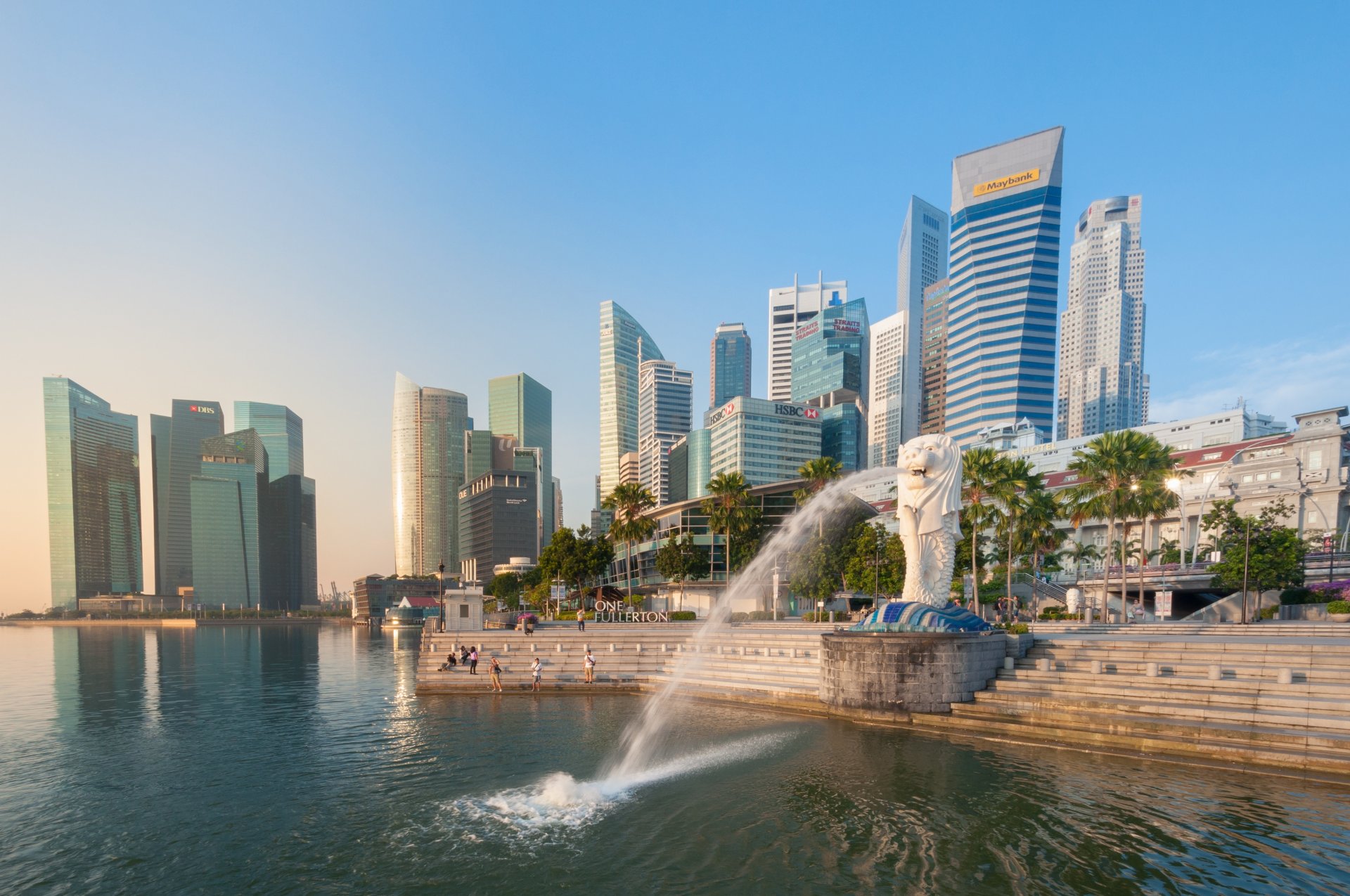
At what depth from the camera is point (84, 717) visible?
33688mm

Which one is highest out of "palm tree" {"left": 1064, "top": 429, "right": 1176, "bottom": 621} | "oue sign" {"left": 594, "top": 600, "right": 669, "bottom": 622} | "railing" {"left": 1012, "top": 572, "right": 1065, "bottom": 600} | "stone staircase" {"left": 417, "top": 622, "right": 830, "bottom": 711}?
"palm tree" {"left": 1064, "top": 429, "right": 1176, "bottom": 621}

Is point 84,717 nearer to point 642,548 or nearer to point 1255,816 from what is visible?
point 1255,816

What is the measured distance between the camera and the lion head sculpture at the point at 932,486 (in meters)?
30.0

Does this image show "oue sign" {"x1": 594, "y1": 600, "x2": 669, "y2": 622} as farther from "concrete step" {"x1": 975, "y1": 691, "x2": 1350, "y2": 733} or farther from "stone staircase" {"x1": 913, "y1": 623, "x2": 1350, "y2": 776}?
"concrete step" {"x1": 975, "y1": 691, "x2": 1350, "y2": 733}

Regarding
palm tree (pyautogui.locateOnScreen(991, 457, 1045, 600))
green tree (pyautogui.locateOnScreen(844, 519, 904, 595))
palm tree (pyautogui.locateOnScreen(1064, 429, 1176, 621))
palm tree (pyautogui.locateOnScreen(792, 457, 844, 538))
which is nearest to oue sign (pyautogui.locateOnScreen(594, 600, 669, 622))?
Result: palm tree (pyautogui.locateOnScreen(792, 457, 844, 538))

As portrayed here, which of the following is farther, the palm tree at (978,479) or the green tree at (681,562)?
the green tree at (681,562)

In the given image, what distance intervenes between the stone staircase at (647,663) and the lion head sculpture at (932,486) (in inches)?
307

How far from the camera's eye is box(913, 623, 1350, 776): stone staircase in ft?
63.9

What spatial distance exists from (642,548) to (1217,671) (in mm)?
95334

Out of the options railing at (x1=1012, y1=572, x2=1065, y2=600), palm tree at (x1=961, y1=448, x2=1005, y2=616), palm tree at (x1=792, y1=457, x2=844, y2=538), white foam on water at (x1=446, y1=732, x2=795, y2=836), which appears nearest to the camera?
white foam on water at (x1=446, y1=732, x2=795, y2=836)

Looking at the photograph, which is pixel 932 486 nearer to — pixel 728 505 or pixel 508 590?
pixel 728 505

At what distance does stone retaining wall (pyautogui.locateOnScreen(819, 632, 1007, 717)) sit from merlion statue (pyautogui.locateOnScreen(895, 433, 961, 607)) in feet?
10.3

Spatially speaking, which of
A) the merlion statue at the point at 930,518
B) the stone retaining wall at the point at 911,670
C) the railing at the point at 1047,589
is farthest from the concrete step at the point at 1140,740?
the railing at the point at 1047,589

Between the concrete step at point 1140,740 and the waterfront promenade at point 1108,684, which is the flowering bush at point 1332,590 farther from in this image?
the concrete step at point 1140,740
